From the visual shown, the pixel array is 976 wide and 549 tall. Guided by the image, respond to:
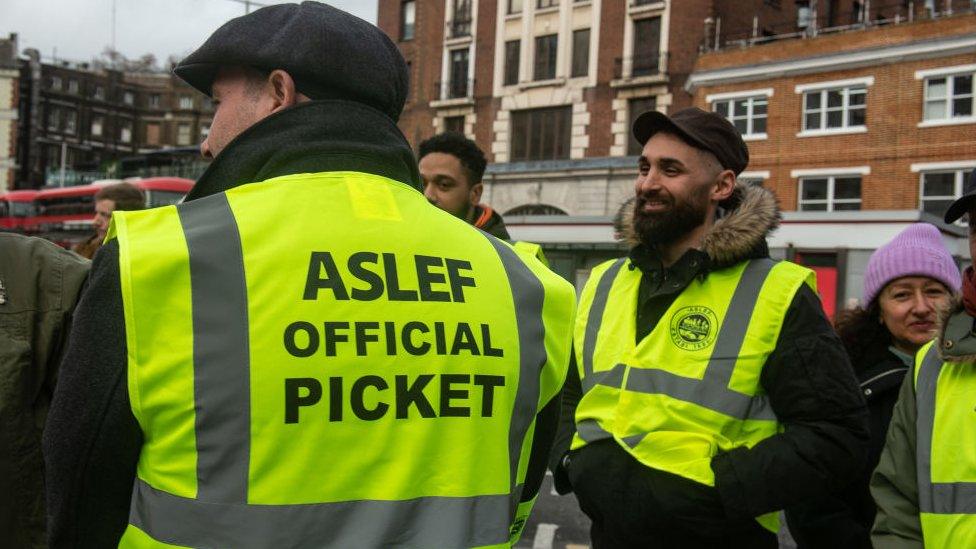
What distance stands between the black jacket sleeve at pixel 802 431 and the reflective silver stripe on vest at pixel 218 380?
172cm

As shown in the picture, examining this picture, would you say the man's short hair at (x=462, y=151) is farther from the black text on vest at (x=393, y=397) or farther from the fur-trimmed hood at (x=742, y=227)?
the black text on vest at (x=393, y=397)

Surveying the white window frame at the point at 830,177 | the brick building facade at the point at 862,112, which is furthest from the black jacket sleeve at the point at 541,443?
the white window frame at the point at 830,177

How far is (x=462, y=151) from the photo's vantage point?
5273 mm

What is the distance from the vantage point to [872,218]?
765 inches

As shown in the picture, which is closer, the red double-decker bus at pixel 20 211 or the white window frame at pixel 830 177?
the white window frame at pixel 830 177

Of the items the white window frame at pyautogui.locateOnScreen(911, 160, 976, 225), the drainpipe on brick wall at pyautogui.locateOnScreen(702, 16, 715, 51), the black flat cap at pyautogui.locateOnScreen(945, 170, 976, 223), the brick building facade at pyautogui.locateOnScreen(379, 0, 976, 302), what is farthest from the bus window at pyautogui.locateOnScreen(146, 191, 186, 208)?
the black flat cap at pyautogui.locateOnScreen(945, 170, 976, 223)

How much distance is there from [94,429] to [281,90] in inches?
28.5

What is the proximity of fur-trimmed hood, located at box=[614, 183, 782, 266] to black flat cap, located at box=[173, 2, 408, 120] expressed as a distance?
1589mm

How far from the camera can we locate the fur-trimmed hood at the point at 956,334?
2559 mm

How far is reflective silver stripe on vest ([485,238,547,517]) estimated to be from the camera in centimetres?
178

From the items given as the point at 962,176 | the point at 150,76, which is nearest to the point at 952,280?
the point at 962,176

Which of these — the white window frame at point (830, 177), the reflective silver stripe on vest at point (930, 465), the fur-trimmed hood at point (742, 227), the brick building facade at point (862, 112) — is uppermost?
the brick building facade at point (862, 112)

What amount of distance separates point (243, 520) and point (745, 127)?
28.9m

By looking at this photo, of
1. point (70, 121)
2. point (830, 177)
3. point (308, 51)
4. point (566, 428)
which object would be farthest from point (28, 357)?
point (70, 121)
